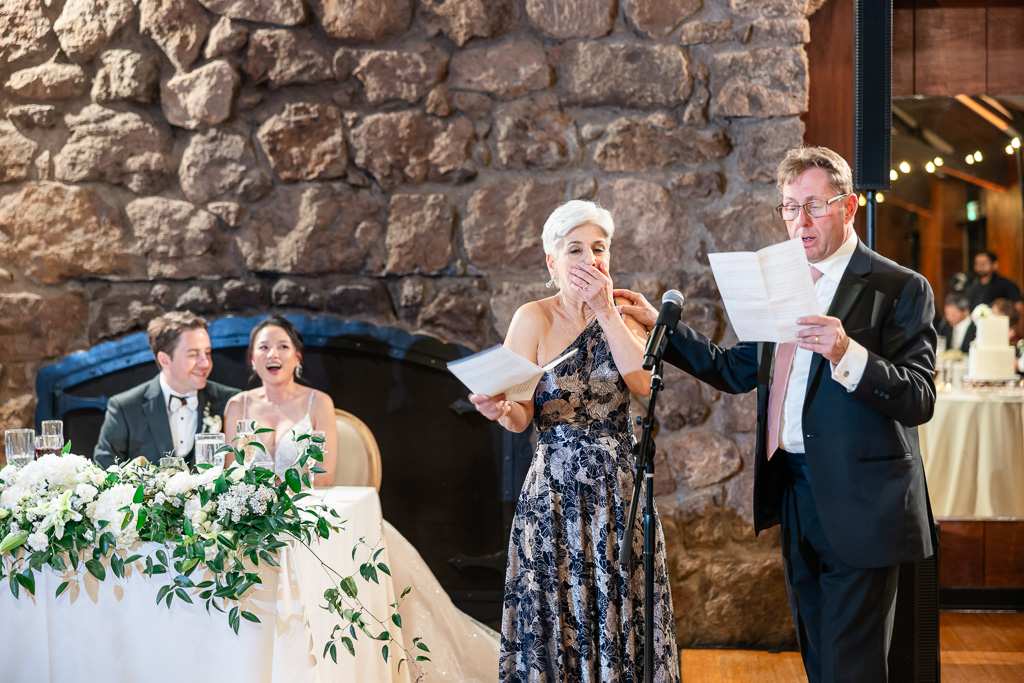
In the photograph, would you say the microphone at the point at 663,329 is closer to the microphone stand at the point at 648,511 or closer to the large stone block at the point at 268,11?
the microphone stand at the point at 648,511

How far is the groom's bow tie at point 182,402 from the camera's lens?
3.11 metres

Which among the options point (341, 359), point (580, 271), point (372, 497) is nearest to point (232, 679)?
point (372, 497)

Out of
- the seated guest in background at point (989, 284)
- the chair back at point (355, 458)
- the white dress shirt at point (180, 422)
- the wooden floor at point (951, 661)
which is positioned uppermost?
the seated guest in background at point (989, 284)

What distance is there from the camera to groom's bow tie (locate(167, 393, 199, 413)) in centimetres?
311

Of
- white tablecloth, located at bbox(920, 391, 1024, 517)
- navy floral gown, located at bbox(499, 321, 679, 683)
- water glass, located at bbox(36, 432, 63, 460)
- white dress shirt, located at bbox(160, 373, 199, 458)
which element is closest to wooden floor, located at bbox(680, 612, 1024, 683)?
white tablecloth, located at bbox(920, 391, 1024, 517)

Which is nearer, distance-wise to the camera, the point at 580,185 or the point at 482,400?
the point at 482,400

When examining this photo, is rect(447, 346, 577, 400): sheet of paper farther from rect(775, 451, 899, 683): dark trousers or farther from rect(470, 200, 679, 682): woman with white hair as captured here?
rect(775, 451, 899, 683): dark trousers

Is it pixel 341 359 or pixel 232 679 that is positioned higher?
pixel 341 359

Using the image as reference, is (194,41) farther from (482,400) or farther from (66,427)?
(482,400)

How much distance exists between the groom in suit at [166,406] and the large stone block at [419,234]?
83 cm

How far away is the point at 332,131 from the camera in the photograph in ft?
11.7

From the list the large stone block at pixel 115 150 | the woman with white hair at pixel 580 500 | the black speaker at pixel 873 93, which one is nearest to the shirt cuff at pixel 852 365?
the woman with white hair at pixel 580 500

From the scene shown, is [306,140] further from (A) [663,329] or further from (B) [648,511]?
(B) [648,511]

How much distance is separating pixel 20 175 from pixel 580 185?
229cm
